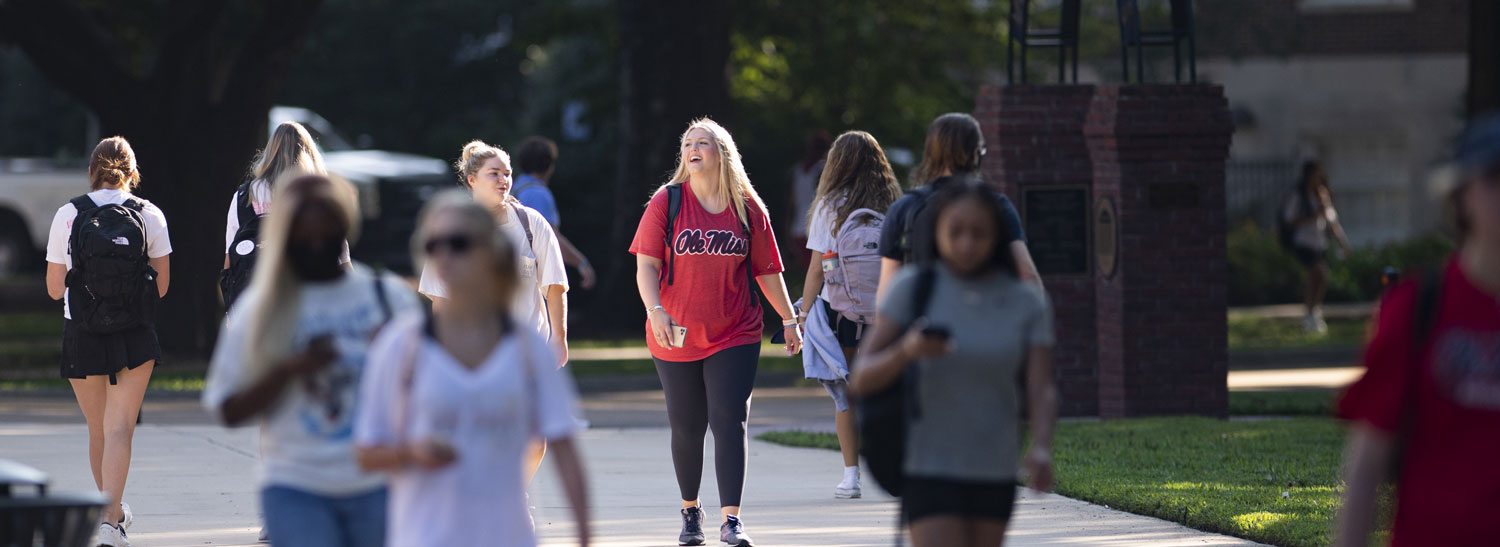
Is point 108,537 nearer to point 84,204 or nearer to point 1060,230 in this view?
point 84,204

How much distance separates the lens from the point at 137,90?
17.4 metres

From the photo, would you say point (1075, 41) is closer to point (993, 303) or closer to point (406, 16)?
point (993, 303)

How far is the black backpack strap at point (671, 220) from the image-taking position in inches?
296

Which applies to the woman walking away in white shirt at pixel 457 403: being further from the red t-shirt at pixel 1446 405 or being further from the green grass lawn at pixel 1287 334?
the green grass lawn at pixel 1287 334

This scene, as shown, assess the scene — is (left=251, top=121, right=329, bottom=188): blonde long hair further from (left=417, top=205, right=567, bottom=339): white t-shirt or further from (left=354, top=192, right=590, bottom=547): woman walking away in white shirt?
(left=354, top=192, right=590, bottom=547): woman walking away in white shirt

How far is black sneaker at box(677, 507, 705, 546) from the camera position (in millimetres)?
7480

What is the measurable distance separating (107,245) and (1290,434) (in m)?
7.19

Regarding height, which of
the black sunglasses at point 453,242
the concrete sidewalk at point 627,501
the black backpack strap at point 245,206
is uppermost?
the black backpack strap at point 245,206

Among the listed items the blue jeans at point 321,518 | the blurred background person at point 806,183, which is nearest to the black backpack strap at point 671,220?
the blue jeans at point 321,518

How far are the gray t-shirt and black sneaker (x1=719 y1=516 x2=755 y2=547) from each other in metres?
2.86

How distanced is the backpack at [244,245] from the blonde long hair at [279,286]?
3212 millimetres

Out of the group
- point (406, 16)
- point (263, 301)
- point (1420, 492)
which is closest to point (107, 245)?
point (263, 301)

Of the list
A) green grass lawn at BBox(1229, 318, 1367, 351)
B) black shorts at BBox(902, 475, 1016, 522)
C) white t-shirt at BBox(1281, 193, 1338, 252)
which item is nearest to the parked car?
green grass lawn at BBox(1229, 318, 1367, 351)

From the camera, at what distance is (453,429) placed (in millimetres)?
3938
